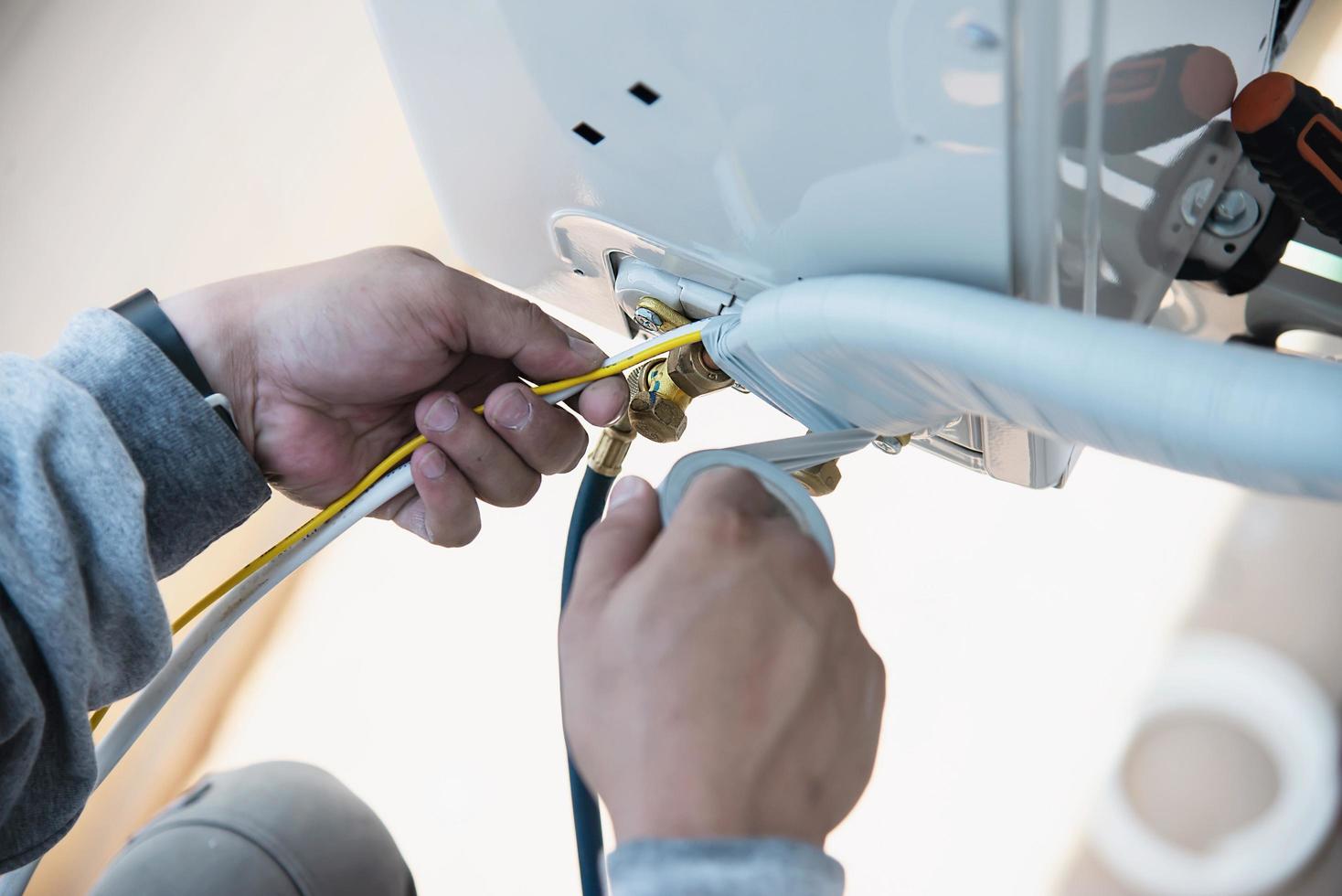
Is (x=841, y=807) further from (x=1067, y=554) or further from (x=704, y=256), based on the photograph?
(x=1067, y=554)

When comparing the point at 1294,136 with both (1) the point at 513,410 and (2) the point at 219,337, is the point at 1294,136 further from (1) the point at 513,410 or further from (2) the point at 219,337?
(2) the point at 219,337

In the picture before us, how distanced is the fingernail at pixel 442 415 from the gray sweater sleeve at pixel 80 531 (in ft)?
0.32

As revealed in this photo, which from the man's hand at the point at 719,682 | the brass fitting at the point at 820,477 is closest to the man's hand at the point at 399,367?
the brass fitting at the point at 820,477

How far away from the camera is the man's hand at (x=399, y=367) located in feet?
1.74

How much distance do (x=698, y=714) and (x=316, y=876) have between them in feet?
1.56

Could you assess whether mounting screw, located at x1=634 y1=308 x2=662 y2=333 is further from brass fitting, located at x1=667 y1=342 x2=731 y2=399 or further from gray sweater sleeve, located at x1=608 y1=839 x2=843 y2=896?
gray sweater sleeve, located at x1=608 y1=839 x2=843 y2=896

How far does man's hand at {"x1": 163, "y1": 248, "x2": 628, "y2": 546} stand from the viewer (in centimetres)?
53

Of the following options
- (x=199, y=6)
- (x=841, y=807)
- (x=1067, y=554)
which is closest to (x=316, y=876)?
(x=841, y=807)

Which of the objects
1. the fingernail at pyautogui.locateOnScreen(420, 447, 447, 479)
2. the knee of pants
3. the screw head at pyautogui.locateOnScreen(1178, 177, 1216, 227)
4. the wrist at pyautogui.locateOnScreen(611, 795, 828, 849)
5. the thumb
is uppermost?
the screw head at pyautogui.locateOnScreen(1178, 177, 1216, 227)

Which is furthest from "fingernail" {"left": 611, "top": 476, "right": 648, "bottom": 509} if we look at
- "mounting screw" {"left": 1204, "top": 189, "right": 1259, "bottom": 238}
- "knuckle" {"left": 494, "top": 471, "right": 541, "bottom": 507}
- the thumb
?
"mounting screw" {"left": 1204, "top": 189, "right": 1259, "bottom": 238}

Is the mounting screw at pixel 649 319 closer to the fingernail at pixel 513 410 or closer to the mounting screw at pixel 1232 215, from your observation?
the fingernail at pixel 513 410

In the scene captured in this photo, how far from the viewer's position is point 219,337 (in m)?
0.55

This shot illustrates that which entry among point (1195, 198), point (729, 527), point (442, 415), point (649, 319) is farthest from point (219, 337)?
point (1195, 198)

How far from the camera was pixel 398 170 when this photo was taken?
103cm
